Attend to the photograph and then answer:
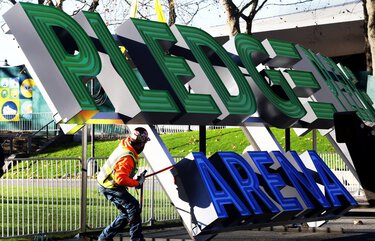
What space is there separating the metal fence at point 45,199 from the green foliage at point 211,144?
1910 centimetres

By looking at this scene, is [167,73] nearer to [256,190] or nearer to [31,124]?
[256,190]

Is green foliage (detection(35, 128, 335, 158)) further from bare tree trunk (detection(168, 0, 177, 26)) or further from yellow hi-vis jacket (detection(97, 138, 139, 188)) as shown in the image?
yellow hi-vis jacket (detection(97, 138, 139, 188))

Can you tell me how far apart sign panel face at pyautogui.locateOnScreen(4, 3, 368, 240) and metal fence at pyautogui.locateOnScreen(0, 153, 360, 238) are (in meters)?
2.38

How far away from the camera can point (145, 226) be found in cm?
1778

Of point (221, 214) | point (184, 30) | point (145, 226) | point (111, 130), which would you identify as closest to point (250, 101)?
point (184, 30)

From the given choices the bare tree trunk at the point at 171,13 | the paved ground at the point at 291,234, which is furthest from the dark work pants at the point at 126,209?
the bare tree trunk at the point at 171,13

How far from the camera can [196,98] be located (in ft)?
46.5

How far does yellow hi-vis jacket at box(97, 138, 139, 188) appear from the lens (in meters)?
12.9

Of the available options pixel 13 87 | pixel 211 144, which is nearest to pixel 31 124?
pixel 13 87

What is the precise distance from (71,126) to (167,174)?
5.12 feet

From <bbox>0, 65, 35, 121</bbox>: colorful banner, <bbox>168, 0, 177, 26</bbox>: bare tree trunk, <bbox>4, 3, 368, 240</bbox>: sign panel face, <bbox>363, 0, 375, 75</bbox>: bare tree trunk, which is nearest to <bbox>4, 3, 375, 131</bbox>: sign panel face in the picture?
<bbox>4, 3, 368, 240</bbox>: sign panel face

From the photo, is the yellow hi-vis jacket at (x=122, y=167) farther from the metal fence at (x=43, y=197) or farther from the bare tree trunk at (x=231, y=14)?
the bare tree trunk at (x=231, y=14)

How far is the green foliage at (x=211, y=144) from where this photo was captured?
36844mm

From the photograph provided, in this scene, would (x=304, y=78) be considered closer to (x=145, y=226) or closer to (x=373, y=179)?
(x=145, y=226)
